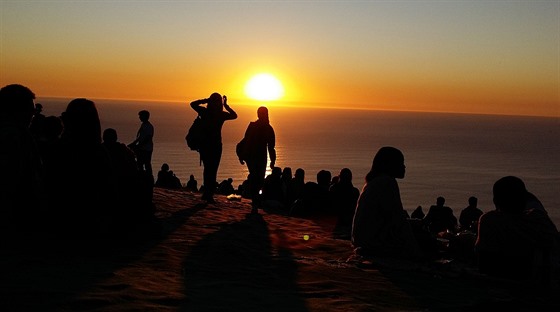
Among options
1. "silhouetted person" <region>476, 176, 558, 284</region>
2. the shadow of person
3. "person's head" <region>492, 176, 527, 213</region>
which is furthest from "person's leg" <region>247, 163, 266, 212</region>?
"person's head" <region>492, 176, 527, 213</region>

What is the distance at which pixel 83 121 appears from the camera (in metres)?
7.03

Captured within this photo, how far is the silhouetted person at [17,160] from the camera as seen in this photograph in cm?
609

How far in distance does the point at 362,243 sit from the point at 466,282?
1342 millimetres

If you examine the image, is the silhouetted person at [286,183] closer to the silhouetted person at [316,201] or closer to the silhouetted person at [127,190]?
the silhouetted person at [316,201]

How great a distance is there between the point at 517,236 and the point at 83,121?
15.0ft

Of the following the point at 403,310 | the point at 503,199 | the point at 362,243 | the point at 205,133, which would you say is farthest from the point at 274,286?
the point at 205,133

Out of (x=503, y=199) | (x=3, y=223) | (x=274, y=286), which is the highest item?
(x=503, y=199)

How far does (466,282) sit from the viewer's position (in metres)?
7.18

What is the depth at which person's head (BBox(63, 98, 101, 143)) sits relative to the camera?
22.7ft

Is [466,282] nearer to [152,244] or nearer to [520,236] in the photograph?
[520,236]

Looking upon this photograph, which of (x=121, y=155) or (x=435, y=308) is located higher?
(x=121, y=155)

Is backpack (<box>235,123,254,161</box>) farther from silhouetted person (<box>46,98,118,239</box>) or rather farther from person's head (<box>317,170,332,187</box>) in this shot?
silhouetted person (<box>46,98,118,239</box>)

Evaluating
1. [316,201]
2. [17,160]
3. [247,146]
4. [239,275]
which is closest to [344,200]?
[316,201]

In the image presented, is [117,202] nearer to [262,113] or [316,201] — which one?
[262,113]
